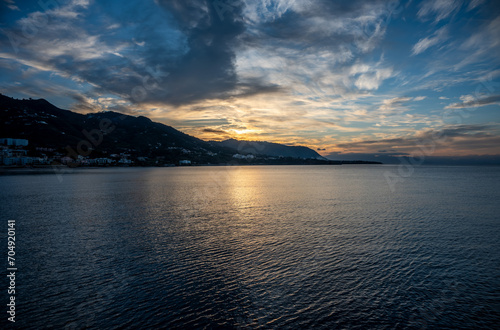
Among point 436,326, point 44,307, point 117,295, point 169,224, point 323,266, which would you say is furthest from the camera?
point 169,224

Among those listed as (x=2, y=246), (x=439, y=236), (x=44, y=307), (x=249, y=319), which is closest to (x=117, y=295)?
(x=44, y=307)

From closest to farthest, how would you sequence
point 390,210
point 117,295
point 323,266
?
point 117,295 → point 323,266 → point 390,210

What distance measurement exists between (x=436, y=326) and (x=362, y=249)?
12.9m

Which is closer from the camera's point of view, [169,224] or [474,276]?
[474,276]

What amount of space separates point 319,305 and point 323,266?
256 inches

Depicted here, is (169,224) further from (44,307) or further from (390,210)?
(390,210)

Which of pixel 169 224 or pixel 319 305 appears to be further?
pixel 169 224

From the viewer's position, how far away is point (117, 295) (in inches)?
698

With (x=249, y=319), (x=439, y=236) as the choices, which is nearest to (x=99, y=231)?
(x=249, y=319)

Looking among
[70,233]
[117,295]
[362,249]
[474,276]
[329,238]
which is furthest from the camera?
[70,233]

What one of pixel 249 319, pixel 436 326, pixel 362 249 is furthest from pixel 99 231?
pixel 436 326

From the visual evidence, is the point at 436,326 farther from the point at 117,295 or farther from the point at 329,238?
the point at 117,295

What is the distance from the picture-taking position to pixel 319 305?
16641 millimetres

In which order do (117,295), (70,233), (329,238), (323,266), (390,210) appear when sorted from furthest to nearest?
(390,210) < (70,233) < (329,238) < (323,266) < (117,295)
